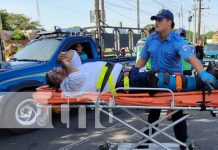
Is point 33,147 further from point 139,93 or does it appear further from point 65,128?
point 139,93

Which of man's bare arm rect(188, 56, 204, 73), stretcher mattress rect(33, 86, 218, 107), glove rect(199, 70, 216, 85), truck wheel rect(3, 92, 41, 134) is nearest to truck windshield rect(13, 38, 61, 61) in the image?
truck wheel rect(3, 92, 41, 134)

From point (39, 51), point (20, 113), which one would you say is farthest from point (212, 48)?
point (20, 113)

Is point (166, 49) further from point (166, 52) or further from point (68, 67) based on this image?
point (68, 67)

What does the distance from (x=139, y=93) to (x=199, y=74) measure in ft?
2.28

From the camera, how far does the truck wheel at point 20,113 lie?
6070 millimetres

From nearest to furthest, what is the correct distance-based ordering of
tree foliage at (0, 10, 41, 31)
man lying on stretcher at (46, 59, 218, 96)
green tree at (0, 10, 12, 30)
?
man lying on stretcher at (46, 59, 218, 96), green tree at (0, 10, 12, 30), tree foliage at (0, 10, 41, 31)

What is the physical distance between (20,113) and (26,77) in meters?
0.68

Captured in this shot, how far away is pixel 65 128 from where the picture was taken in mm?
6605

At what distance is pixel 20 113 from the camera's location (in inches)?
247

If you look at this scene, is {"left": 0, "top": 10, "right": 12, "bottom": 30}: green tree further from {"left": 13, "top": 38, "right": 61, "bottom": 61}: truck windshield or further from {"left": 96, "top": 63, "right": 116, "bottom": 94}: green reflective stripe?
{"left": 96, "top": 63, "right": 116, "bottom": 94}: green reflective stripe

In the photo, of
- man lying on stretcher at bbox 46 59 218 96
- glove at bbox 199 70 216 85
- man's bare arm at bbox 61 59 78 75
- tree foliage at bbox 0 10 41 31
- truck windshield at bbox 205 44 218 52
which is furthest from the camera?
tree foliage at bbox 0 10 41 31

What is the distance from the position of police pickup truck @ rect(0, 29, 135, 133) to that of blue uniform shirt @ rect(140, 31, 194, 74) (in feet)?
8.83

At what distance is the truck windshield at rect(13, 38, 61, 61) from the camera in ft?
23.0

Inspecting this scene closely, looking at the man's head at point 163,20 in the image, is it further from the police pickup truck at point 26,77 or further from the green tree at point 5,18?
the green tree at point 5,18
